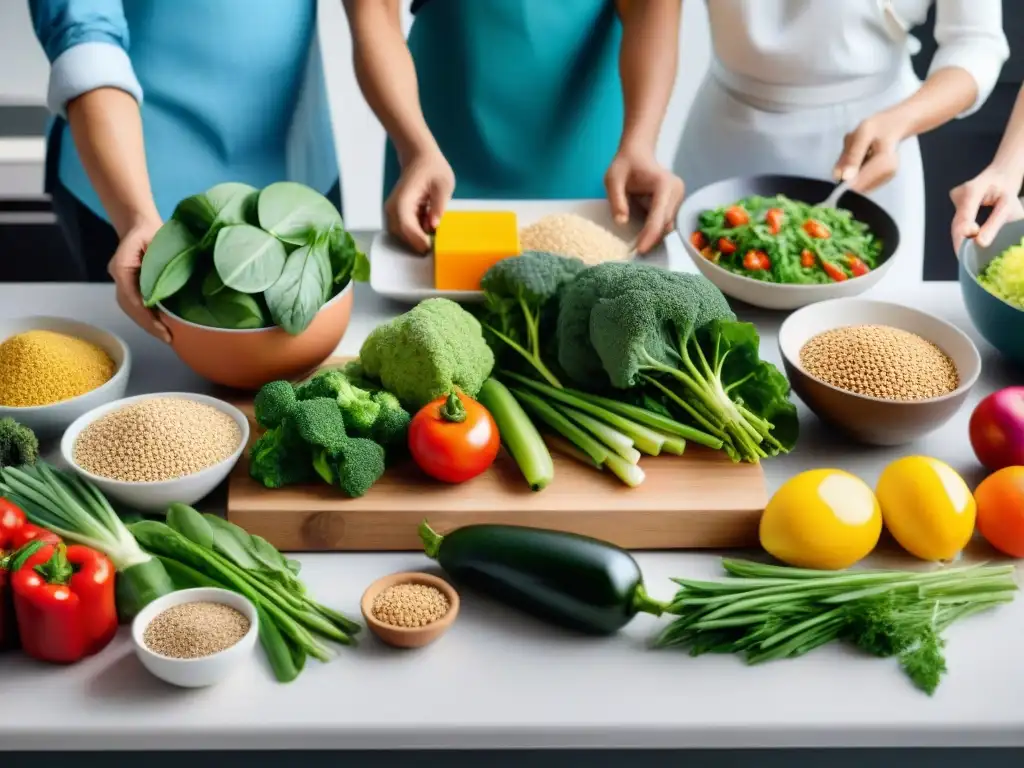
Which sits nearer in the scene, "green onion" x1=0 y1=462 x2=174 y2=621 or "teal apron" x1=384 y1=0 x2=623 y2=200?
"green onion" x1=0 y1=462 x2=174 y2=621

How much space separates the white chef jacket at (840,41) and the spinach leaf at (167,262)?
1.20m

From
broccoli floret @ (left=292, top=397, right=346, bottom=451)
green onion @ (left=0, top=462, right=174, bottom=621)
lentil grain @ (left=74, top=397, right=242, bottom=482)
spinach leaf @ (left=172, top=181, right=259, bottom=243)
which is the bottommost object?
green onion @ (left=0, top=462, right=174, bottom=621)

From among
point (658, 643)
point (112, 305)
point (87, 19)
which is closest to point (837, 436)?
point (658, 643)

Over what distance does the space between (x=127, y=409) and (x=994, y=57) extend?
5.50 feet

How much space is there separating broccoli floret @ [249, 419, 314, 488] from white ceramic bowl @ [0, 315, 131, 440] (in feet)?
0.85

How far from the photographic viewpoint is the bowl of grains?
1.38m

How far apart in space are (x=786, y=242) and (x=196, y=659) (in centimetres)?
112

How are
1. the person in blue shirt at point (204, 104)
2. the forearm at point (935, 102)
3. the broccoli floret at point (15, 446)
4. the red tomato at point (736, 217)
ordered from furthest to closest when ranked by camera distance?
the person in blue shirt at point (204, 104) → the forearm at point (935, 102) → the red tomato at point (736, 217) → the broccoli floret at point (15, 446)

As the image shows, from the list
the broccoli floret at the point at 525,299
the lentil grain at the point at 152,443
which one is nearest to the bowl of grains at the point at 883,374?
the broccoli floret at the point at 525,299

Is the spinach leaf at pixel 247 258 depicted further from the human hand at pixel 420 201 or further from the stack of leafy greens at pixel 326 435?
the human hand at pixel 420 201

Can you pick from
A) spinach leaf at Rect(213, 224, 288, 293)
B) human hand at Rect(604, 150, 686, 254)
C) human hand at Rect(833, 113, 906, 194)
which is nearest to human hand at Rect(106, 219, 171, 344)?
spinach leaf at Rect(213, 224, 288, 293)

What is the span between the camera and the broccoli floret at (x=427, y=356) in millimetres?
1377

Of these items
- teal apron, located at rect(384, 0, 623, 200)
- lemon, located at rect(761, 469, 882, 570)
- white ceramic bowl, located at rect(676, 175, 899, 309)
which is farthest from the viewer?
teal apron, located at rect(384, 0, 623, 200)

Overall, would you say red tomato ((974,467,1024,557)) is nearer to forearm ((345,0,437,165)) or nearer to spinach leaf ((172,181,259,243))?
spinach leaf ((172,181,259,243))
